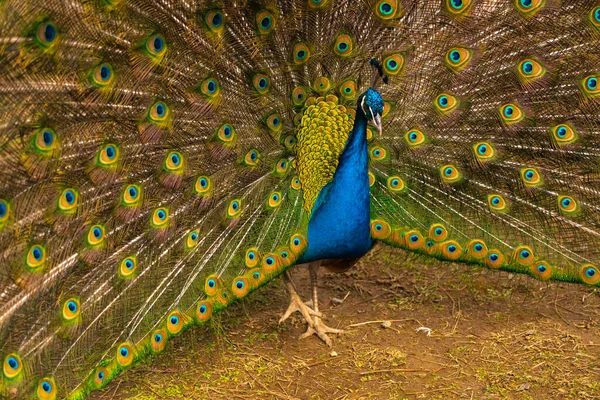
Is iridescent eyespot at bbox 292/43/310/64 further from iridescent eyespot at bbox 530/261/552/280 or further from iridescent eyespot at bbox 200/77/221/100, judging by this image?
iridescent eyespot at bbox 530/261/552/280

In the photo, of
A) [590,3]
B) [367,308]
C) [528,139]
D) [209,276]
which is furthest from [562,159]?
[209,276]

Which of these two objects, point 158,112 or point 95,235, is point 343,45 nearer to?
point 158,112

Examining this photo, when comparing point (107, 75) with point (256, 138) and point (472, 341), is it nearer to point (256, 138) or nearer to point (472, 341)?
point (256, 138)

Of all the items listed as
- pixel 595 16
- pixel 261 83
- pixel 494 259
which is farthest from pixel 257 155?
pixel 595 16

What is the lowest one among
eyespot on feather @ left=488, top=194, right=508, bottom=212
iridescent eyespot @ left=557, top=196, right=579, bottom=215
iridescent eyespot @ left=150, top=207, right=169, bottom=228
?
iridescent eyespot @ left=557, top=196, right=579, bottom=215

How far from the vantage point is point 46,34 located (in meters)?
1.88

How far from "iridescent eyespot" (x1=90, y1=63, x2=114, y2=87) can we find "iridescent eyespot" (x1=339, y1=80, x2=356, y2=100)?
4.31 feet

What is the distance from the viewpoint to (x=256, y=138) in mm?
2900

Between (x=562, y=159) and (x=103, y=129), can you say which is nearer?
(x=103, y=129)

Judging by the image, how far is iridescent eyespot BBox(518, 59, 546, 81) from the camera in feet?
9.66

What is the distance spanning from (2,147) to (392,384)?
215 centimetres

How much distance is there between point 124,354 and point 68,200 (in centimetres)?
73

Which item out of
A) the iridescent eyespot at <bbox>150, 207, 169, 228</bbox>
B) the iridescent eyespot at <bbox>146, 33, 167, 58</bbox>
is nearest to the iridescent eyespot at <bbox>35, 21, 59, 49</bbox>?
the iridescent eyespot at <bbox>146, 33, 167, 58</bbox>

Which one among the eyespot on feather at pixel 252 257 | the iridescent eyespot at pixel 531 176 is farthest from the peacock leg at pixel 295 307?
the iridescent eyespot at pixel 531 176
